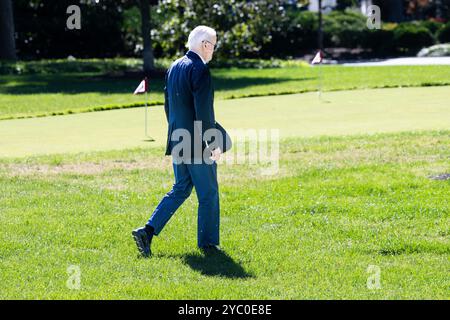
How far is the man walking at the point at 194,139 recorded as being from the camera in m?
8.22

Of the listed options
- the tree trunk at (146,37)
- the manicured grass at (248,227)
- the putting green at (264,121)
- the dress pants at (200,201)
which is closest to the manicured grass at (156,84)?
the tree trunk at (146,37)

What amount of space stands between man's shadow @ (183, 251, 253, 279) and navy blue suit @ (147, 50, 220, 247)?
21cm

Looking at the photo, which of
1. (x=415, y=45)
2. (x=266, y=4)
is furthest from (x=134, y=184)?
(x=415, y=45)

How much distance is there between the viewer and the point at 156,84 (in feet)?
90.4

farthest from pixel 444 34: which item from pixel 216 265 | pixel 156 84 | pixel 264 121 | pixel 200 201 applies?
pixel 216 265

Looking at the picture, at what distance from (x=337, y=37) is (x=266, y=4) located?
331 inches

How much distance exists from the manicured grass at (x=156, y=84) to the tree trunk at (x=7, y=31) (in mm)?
3448

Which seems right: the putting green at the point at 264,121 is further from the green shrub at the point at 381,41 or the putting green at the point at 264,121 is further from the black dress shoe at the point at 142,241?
the green shrub at the point at 381,41

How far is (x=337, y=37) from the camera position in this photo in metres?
44.2

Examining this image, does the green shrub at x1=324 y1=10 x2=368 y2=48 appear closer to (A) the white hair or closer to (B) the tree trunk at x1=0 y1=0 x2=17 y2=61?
(B) the tree trunk at x1=0 y1=0 x2=17 y2=61

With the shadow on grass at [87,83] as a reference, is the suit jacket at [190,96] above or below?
above

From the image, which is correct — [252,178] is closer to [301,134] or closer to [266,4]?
[301,134]

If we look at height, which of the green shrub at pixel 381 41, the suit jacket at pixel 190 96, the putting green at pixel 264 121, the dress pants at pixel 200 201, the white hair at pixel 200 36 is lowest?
the green shrub at pixel 381 41

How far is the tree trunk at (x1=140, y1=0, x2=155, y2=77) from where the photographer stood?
29688 mm
